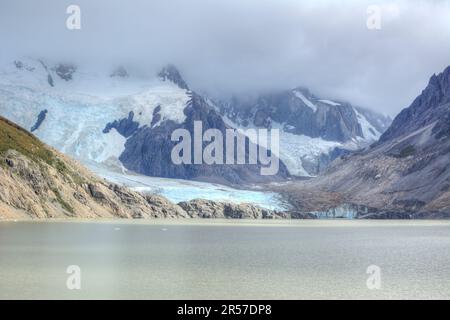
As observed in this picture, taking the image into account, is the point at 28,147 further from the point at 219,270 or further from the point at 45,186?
the point at 219,270

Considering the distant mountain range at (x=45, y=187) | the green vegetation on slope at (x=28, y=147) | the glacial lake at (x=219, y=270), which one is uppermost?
the green vegetation on slope at (x=28, y=147)

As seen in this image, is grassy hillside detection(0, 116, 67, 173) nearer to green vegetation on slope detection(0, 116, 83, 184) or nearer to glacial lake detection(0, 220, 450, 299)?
green vegetation on slope detection(0, 116, 83, 184)

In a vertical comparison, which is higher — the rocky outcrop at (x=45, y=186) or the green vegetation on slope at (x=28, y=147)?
the green vegetation on slope at (x=28, y=147)

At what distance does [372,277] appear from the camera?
49.6 metres

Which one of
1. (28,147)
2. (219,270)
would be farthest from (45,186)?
(219,270)

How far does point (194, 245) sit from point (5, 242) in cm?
2144

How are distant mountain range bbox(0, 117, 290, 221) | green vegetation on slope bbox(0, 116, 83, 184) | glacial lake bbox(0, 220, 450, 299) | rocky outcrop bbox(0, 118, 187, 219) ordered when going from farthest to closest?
green vegetation on slope bbox(0, 116, 83, 184), rocky outcrop bbox(0, 118, 187, 219), distant mountain range bbox(0, 117, 290, 221), glacial lake bbox(0, 220, 450, 299)

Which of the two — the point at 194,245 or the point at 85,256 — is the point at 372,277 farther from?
the point at 194,245

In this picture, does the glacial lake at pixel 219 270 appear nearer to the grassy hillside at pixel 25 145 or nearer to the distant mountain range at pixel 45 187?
the distant mountain range at pixel 45 187

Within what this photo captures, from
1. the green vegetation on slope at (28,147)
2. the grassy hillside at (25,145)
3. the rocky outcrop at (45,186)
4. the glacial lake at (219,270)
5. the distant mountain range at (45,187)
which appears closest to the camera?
the glacial lake at (219,270)

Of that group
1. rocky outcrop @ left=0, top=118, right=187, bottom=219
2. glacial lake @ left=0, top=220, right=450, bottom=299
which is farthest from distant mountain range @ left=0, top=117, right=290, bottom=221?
glacial lake @ left=0, top=220, right=450, bottom=299

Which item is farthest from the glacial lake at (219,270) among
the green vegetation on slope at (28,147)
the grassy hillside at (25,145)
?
the green vegetation on slope at (28,147)
